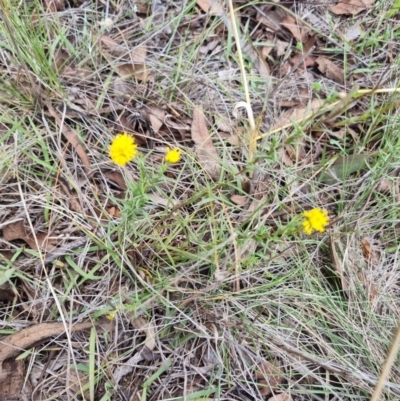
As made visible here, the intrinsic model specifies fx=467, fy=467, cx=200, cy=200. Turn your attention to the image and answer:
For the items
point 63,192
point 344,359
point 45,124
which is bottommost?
point 344,359

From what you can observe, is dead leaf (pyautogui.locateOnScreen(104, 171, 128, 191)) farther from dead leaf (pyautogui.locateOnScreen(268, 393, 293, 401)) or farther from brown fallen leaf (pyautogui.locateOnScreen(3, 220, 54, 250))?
dead leaf (pyautogui.locateOnScreen(268, 393, 293, 401))

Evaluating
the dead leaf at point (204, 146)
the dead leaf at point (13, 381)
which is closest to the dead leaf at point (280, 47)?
the dead leaf at point (204, 146)

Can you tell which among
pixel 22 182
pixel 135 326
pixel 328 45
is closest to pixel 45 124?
pixel 22 182

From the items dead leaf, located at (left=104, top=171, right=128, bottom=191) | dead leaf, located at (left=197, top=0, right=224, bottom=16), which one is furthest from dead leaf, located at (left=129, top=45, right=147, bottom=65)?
dead leaf, located at (left=104, top=171, right=128, bottom=191)

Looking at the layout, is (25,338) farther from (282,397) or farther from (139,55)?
(139,55)

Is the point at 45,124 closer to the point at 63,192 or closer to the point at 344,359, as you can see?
the point at 63,192

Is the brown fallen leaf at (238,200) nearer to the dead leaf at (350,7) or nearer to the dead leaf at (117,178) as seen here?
the dead leaf at (117,178)
